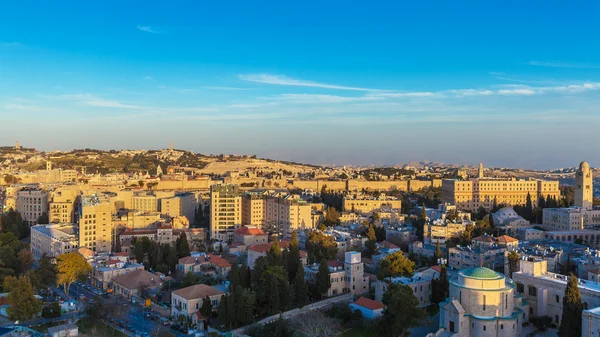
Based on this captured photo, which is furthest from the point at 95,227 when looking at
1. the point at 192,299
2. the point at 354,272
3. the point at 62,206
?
the point at 354,272

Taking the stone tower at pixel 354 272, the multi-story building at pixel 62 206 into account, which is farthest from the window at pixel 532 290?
the multi-story building at pixel 62 206

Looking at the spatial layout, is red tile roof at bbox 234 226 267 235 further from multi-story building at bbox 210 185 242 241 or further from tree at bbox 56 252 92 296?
tree at bbox 56 252 92 296

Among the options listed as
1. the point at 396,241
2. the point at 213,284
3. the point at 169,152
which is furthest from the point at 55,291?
the point at 169,152

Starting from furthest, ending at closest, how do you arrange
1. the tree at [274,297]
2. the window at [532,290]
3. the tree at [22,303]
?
the tree at [274,297] < the tree at [22,303] < the window at [532,290]

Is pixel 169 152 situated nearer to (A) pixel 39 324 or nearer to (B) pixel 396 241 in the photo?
(B) pixel 396 241

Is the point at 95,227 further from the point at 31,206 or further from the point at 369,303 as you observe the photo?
the point at 369,303

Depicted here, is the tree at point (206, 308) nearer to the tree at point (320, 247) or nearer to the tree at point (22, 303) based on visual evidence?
the tree at point (22, 303)

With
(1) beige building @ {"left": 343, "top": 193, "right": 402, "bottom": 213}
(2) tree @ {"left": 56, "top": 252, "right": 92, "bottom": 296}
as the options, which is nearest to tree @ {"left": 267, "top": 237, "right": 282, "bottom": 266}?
(2) tree @ {"left": 56, "top": 252, "right": 92, "bottom": 296}
